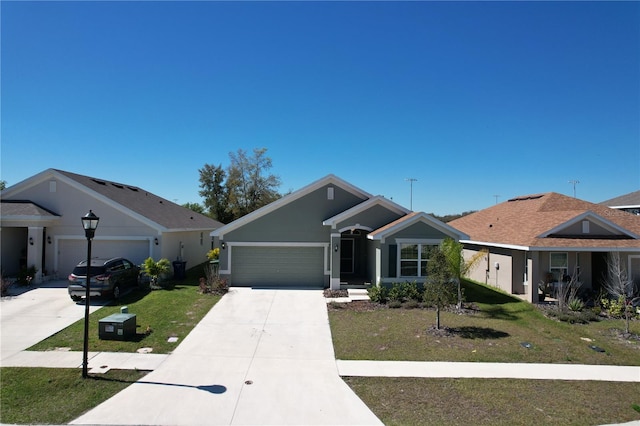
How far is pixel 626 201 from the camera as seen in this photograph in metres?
30.7

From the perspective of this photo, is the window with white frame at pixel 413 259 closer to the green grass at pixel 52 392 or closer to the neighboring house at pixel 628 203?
the green grass at pixel 52 392

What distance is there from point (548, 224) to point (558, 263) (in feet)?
6.39

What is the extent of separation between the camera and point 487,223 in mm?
22141

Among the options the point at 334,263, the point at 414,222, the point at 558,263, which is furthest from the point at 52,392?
the point at 558,263

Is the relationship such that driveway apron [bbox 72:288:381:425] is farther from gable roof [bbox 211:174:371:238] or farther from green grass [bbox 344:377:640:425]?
gable roof [bbox 211:174:371:238]

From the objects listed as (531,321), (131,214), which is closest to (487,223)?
(531,321)

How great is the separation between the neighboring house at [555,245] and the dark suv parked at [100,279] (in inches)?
694

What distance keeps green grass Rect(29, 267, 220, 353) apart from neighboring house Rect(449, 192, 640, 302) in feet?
46.3

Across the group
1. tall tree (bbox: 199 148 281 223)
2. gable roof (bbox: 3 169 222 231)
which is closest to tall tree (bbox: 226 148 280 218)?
tall tree (bbox: 199 148 281 223)

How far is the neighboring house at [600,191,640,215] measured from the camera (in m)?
29.5

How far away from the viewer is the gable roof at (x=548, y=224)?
15.8m

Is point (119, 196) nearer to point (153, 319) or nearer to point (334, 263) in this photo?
point (153, 319)

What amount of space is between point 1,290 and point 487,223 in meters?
25.4

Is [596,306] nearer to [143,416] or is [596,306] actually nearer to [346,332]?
[346,332]
